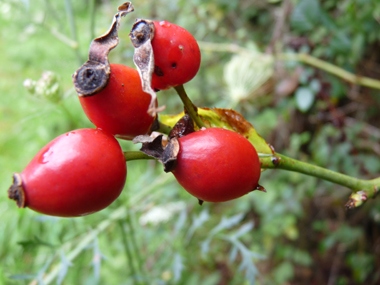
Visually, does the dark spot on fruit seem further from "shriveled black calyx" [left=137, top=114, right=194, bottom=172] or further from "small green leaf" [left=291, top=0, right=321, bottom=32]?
"small green leaf" [left=291, top=0, right=321, bottom=32]

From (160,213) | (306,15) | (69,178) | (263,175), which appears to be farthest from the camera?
(263,175)

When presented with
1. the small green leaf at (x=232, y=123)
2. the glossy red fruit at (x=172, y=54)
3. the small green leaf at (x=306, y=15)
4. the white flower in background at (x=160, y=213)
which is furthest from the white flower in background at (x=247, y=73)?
the glossy red fruit at (x=172, y=54)

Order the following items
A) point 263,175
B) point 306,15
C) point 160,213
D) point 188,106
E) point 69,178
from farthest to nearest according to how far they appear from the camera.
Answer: point 263,175, point 160,213, point 306,15, point 188,106, point 69,178

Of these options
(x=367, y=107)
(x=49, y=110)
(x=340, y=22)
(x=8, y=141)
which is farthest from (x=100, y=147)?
(x=8, y=141)

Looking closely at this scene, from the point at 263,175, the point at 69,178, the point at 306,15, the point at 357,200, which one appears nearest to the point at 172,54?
the point at 69,178

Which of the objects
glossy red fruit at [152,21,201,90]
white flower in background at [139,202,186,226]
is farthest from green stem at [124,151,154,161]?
white flower in background at [139,202,186,226]

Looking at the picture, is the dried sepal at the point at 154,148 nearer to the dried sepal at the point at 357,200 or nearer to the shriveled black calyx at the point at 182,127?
the shriveled black calyx at the point at 182,127

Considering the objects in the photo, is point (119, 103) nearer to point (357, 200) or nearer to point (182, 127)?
point (182, 127)

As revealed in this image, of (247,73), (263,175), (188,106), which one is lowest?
(263,175)
